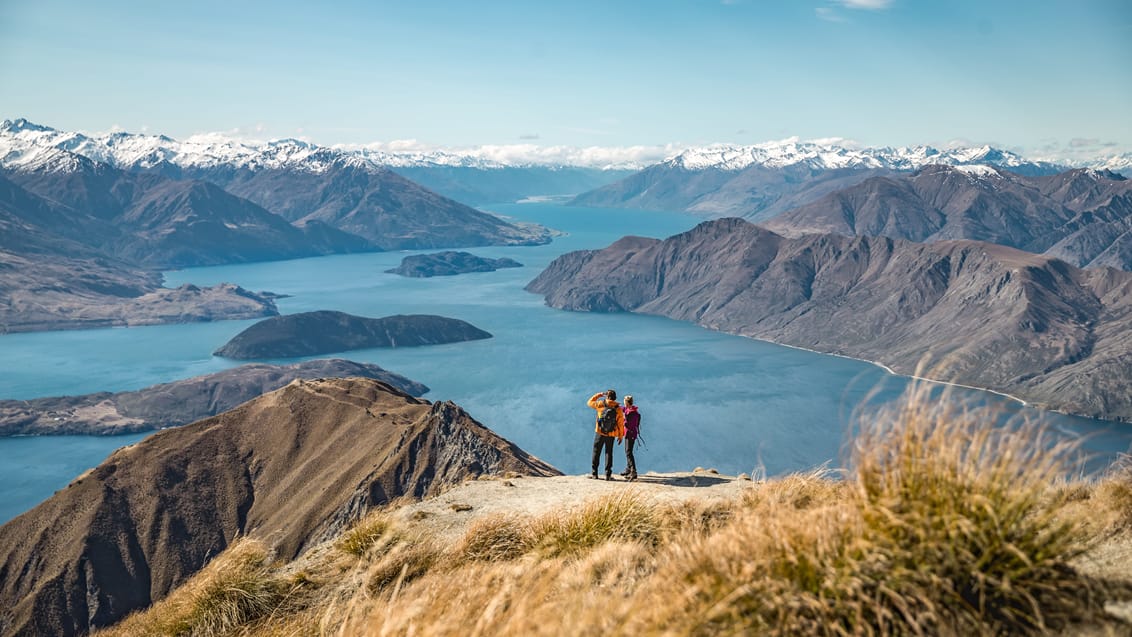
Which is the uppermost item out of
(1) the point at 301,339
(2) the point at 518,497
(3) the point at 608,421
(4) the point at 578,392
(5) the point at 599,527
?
(5) the point at 599,527

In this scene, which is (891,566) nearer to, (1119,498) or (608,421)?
(1119,498)

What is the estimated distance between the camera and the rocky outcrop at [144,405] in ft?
425

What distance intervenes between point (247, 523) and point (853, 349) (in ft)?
541

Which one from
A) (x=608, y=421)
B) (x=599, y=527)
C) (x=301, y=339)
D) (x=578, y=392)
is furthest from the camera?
(x=301, y=339)

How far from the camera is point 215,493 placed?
61.4 meters

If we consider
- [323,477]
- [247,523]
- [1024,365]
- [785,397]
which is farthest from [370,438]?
[1024,365]

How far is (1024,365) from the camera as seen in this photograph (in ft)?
521

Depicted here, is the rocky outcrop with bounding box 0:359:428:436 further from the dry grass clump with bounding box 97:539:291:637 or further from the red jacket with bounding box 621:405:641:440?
the dry grass clump with bounding box 97:539:291:637

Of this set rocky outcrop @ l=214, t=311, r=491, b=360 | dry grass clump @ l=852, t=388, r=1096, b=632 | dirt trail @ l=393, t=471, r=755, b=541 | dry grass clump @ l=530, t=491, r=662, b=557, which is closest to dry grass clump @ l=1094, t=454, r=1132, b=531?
dry grass clump @ l=852, t=388, r=1096, b=632

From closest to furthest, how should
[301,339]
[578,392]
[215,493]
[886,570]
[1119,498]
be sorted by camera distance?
[886,570] → [1119,498] → [215,493] → [578,392] → [301,339]

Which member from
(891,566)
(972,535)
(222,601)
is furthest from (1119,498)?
(222,601)

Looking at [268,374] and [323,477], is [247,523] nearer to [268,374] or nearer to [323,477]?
[323,477]

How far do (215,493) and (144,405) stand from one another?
8783 centimetres

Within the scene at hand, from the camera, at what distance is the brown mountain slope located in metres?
53.2
